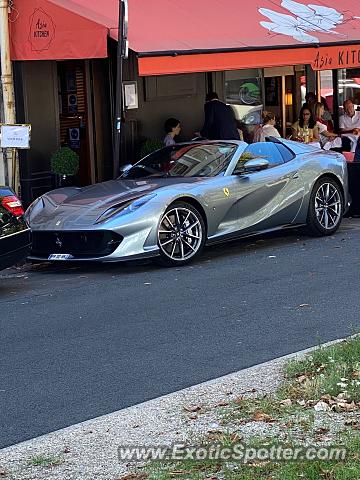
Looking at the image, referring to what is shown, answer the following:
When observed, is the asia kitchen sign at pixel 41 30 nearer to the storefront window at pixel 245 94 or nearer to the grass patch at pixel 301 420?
the storefront window at pixel 245 94

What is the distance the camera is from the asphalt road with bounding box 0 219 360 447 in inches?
253

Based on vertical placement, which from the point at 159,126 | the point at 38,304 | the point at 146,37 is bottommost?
the point at 38,304

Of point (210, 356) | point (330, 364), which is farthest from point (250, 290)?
point (330, 364)

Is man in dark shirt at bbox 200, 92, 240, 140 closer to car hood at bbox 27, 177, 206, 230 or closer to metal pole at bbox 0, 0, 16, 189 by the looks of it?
metal pole at bbox 0, 0, 16, 189

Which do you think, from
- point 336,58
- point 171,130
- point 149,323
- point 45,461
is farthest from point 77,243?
point 336,58

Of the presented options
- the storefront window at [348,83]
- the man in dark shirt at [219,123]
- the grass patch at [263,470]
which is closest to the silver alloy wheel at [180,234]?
the man in dark shirt at [219,123]

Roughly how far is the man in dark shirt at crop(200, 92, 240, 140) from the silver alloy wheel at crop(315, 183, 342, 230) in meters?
4.22

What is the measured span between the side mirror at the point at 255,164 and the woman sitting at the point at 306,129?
18.9 ft

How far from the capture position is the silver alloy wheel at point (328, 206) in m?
12.5

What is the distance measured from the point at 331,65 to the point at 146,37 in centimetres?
316

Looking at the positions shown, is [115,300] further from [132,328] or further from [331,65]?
[331,65]

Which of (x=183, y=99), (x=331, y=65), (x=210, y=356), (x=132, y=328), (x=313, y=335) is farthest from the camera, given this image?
(x=183, y=99)

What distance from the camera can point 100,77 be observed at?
16.8m

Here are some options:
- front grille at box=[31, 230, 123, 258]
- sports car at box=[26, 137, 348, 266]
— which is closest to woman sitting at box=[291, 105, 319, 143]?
sports car at box=[26, 137, 348, 266]
